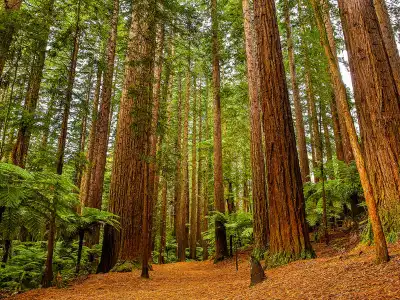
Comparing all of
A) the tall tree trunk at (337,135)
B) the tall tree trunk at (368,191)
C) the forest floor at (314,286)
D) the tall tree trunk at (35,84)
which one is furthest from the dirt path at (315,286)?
the tall tree trunk at (337,135)

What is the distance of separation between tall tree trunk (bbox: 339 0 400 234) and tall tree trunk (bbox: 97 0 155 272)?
4.53m

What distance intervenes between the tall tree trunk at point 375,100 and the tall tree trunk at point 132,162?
4531 millimetres

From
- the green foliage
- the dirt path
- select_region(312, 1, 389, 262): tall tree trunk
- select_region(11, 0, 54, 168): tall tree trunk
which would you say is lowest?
the dirt path

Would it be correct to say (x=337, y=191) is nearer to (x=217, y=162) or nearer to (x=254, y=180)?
(x=254, y=180)

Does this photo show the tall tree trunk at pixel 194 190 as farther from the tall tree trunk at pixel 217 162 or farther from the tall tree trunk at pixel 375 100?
the tall tree trunk at pixel 375 100

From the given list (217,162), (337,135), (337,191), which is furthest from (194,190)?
(337,191)

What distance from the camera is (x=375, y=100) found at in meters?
4.66

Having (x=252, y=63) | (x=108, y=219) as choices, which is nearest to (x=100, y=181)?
(x=108, y=219)

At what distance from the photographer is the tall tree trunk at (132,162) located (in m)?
7.46

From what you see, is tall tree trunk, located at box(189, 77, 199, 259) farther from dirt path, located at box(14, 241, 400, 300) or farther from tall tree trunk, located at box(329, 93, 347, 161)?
dirt path, located at box(14, 241, 400, 300)

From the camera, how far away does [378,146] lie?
14.8 feet

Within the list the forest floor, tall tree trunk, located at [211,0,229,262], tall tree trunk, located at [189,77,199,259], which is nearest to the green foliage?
tall tree trunk, located at [211,0,229,262]

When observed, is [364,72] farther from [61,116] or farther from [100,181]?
[100,181]

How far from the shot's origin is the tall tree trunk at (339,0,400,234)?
14.3ft
